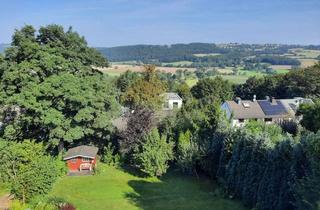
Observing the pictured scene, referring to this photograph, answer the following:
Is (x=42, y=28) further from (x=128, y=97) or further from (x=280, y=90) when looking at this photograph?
(x=280, y=90)

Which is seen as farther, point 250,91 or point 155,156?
point 250,91

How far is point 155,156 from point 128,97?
20.9m

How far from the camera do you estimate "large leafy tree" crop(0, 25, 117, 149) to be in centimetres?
2700

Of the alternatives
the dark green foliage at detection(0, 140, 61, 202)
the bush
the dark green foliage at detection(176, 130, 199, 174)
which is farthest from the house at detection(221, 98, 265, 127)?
the dark green foliage at detection(0, 140, 61, 202)

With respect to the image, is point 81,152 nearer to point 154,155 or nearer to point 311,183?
point 154,155

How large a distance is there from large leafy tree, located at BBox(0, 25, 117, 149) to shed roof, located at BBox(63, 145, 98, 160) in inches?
39.8

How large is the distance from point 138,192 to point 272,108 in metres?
32.4

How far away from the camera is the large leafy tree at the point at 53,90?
2700 centimetres

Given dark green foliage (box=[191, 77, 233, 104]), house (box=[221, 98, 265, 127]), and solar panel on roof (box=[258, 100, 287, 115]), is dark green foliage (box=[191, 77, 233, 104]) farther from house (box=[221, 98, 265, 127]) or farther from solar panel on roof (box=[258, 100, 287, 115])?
house (box=[221, 98, 265, 127])

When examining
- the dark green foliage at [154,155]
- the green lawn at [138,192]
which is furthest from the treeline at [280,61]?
the green lawn at [138,192]

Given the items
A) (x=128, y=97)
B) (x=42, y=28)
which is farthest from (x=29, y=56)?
(x=128, y=97)

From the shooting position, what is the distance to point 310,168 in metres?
16.3

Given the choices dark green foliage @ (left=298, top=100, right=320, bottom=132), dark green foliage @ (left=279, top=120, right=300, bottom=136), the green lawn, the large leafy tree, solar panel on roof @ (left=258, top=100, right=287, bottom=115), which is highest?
the large leafy tree

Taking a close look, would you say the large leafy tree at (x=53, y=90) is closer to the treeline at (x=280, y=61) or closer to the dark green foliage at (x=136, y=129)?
the dark green foliage at (x=136, y=129)
